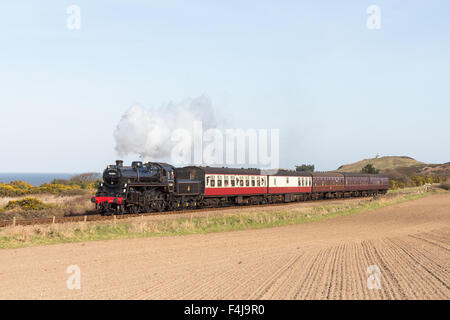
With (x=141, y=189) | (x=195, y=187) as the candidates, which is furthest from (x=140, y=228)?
(x=195, y=187)

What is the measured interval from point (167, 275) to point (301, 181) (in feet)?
121

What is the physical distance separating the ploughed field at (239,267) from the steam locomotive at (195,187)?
27.1 ft

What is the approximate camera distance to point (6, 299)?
9750 mm

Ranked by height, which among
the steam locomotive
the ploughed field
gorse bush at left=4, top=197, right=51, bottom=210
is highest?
the steam locomotive

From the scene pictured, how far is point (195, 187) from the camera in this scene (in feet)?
112

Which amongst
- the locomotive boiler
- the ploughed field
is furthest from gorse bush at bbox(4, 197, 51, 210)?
the ploughed field

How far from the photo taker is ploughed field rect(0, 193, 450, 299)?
1045 centimetres

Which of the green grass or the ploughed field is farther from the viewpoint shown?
the green grass

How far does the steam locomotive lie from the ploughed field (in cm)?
827

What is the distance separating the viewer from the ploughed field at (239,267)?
1045 cm

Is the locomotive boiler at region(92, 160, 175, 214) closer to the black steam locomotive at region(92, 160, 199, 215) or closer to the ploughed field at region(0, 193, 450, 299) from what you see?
the black steam locomotive at region(92, 160, 199, 215)
